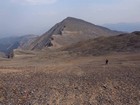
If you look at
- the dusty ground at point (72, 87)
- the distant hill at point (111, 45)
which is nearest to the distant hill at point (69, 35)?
the distant hill at point (111, 45)

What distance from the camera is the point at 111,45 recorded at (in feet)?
132

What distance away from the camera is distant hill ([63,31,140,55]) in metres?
37.4

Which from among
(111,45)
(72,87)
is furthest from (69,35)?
(72,87)

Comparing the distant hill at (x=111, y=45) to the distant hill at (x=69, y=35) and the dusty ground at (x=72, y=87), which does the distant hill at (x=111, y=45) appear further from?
the distant hill at (x=69, y=35)

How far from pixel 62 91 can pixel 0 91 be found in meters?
3.26

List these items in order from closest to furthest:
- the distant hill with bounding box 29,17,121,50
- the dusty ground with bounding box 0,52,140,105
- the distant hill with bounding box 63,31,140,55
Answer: the dusty ground with bounding box 0,52,140,105 < the distant hill with bounding box 63,31,140,55 < the distant hill with bounding box 29,17,121,50

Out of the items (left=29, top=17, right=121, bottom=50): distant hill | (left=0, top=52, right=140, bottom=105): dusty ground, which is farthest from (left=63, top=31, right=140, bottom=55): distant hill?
(left=29, top=17, right=121, bottom=50): distant hill

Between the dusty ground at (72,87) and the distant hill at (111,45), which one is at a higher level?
the distant hill at (111,45)

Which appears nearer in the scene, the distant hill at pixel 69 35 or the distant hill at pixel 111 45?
the distant hill at pixel 111 45

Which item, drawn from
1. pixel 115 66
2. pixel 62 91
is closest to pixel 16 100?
pixel 62 91

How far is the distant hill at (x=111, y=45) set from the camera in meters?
37.4

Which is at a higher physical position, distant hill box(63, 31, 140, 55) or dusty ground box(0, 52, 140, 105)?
distant hill box(63, 31, 140, 55)

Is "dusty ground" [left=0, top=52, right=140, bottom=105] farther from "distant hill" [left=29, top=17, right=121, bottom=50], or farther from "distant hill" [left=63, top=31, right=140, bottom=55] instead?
"distant hill" [left=29, top=17, right=121, bottom=50]

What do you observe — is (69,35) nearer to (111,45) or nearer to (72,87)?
(111,45)
